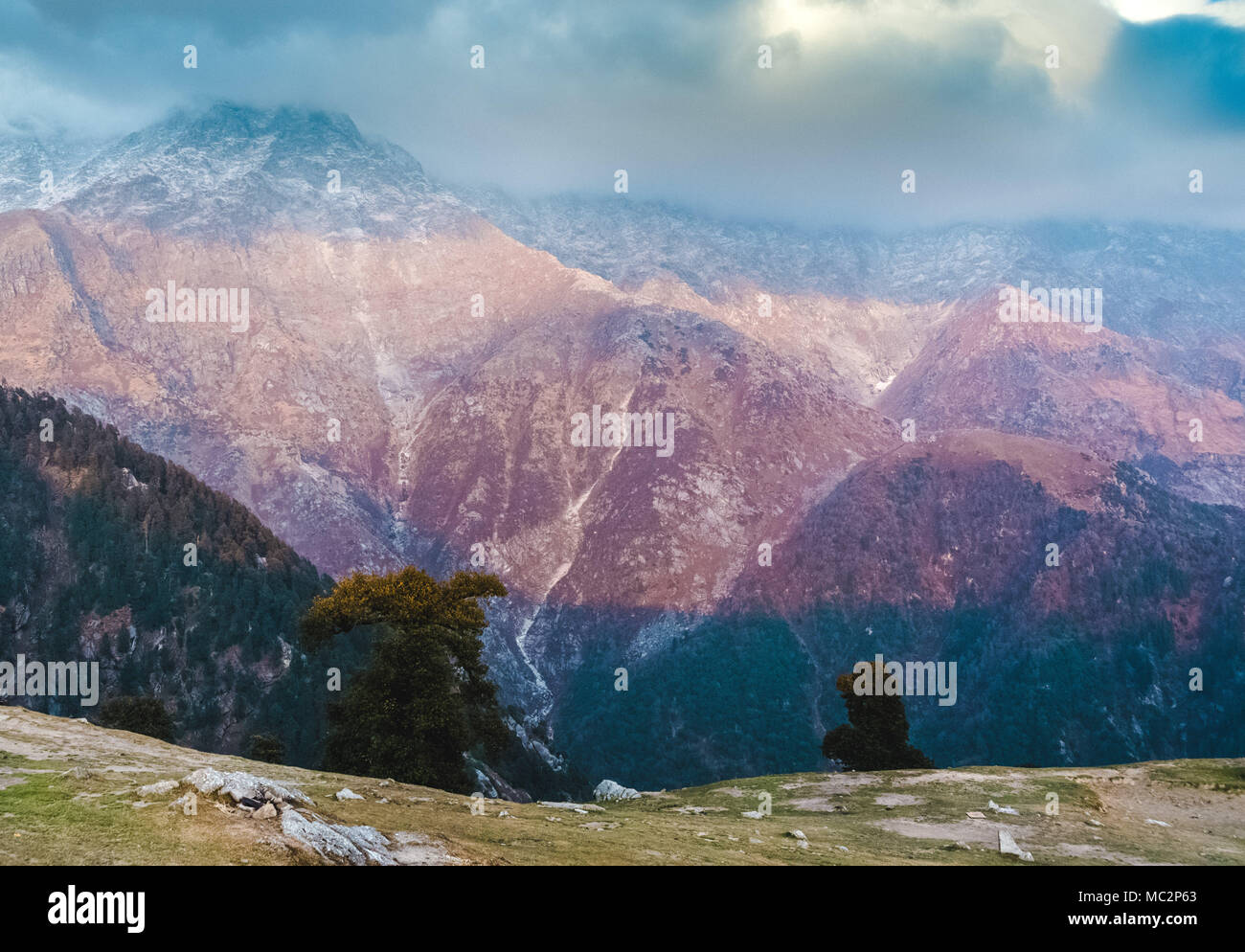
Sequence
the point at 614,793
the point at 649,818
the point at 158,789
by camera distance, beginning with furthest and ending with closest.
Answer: the point at 614,793, the point at 649,818, the point at 158,789

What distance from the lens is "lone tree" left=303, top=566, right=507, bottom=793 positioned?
47156 millimetres

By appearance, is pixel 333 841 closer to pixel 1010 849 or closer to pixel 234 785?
pixel 234 785

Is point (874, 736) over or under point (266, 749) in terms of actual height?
over

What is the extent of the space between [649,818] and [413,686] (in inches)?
815

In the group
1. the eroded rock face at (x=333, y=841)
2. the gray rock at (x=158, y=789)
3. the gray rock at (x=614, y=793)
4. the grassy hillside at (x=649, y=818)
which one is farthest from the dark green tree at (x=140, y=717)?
the eroded rock face at (x=333, y=841)

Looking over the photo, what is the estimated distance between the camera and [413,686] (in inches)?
1902

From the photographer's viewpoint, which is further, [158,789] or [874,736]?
[874,736]

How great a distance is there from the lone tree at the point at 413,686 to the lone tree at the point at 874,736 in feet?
77.5

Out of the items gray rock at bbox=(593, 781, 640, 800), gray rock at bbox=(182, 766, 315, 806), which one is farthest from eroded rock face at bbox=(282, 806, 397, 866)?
gray rock at bbox=(593, 781, 640, 800)

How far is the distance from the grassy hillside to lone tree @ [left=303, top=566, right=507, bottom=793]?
12279 millimetres

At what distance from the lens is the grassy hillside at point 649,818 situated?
1681 cm

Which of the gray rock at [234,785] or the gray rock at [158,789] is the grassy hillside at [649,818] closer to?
the gray rock at [158,789]

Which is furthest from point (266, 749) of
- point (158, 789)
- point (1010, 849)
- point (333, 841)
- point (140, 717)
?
point (1010, 849)

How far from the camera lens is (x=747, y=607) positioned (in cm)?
16288
